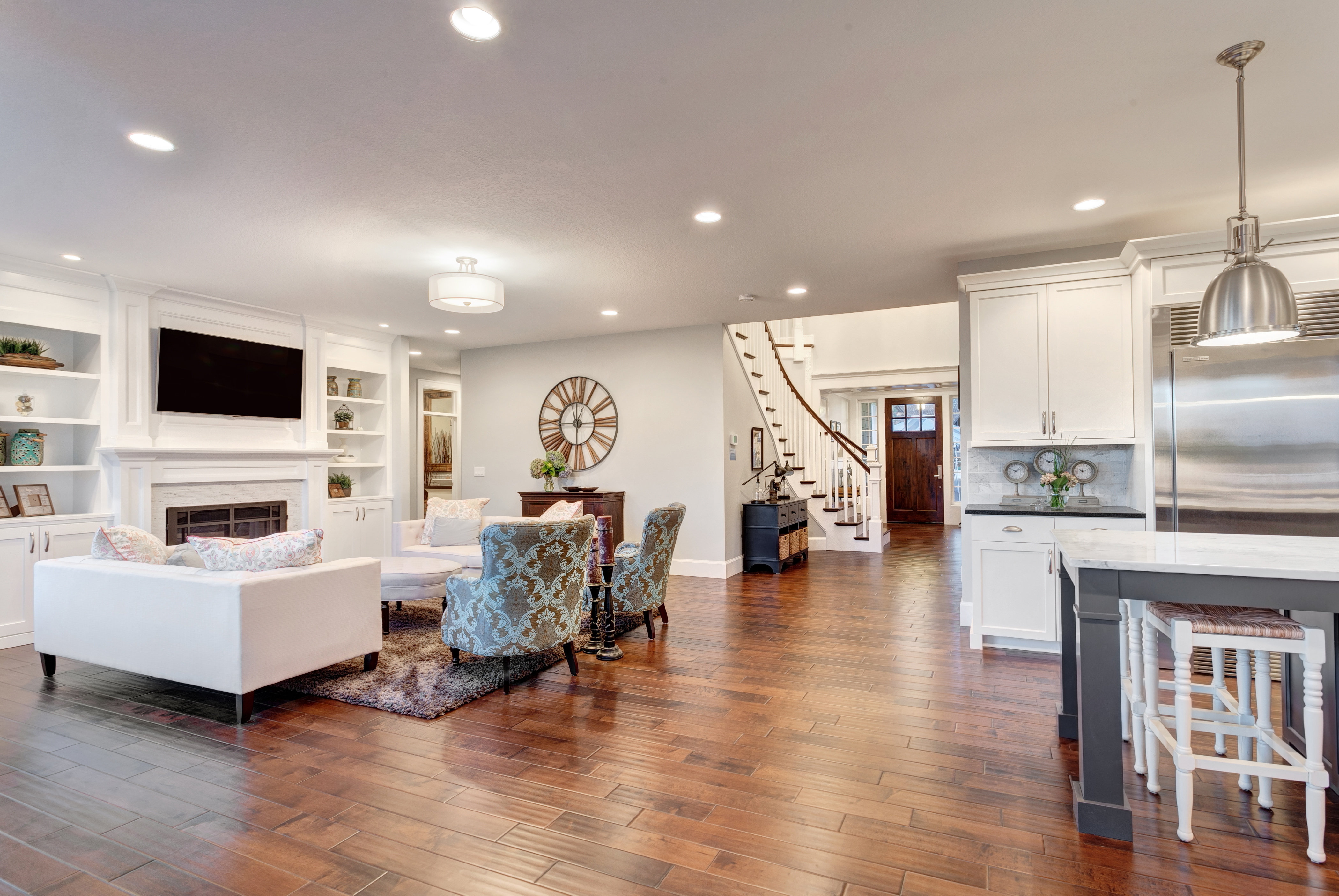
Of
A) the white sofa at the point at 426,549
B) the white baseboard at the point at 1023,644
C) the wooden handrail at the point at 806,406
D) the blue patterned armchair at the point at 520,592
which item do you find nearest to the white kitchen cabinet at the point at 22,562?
the white sofa at the point at 426,549

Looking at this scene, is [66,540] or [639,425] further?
[639,425]

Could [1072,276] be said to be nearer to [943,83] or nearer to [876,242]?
[876,242]

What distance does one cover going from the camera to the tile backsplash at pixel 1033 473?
449 cm

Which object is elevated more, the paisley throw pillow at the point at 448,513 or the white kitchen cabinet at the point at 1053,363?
the white kitchen cabinet at the point at 1053,363

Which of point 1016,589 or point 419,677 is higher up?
point 1016,589

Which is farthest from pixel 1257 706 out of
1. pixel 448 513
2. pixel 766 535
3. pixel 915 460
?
pixel 915 460

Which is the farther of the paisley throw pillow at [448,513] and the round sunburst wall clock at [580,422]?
the round sunburst wall clock at [580,422]

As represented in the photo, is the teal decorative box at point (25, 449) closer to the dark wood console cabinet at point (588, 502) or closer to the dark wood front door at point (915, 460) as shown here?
the dark wood console cabinet at point (588, 502)

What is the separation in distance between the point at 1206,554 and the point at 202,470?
22.0ft

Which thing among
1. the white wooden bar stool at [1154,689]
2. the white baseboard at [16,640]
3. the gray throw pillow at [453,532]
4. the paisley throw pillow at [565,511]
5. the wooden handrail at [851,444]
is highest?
the wooden handrail at [851,444]

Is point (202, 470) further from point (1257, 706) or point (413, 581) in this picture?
point (1257, 706)

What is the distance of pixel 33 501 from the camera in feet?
15.8

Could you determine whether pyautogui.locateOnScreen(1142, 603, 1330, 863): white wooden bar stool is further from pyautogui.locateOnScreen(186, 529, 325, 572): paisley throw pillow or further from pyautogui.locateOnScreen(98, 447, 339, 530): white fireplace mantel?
pyautogui.locateOnScreen(98, 447, 339, 530): white fireplace mantel

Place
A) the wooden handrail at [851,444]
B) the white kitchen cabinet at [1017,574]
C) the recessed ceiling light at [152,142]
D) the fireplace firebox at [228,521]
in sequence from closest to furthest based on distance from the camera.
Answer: the recessed ceiling light at [152,142] → the white kitchen cabinet at [1017,574] → the fireplace firebox at [228,521] → the wooden handrail at [851,444]
